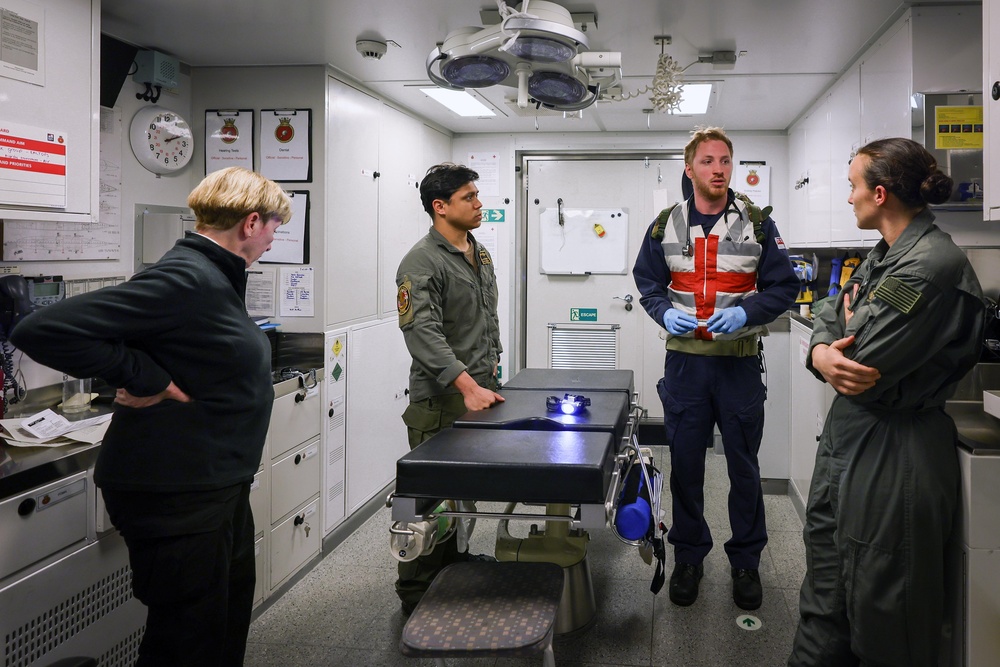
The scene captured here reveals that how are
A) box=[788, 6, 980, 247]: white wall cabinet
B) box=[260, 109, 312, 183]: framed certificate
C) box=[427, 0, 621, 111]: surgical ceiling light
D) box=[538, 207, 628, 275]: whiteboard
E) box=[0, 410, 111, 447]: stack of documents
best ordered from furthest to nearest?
box=[538, 207, 628, 275]: whiteboard
box=[260, 109, 312, 183]: framed certificate
box=[788, 6, 980, 247]: white wall cabinet
box=[427, 0, 621, 111]: surgical ceiling light
box=[0, 410, 111, 447]: stack of documents

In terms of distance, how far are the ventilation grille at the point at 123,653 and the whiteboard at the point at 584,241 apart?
3.66 meters

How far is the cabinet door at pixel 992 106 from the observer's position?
179 cm

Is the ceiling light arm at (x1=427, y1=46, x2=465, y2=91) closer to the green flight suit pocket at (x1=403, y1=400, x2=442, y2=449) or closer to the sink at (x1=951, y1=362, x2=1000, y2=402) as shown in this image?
the green flight suit pocket at (x1=403, y1=400, x2=442, y2=449)

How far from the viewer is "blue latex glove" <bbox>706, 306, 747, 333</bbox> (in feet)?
8.09

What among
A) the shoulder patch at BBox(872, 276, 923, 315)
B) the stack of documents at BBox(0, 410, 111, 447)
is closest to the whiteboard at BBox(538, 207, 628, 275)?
→ the shoulder patch at BBox(872, 276, 923, 315)

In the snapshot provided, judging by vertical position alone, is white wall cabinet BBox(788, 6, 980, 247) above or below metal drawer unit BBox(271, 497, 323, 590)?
above

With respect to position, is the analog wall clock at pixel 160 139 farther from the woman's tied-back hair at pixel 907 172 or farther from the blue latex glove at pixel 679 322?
the woman's tied-back hair at pixel 907 172

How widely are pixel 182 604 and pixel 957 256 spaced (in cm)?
202

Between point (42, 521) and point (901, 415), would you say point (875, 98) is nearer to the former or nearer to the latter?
point (901, 415)

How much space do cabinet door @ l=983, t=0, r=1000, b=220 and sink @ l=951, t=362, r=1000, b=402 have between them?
0.66 metres

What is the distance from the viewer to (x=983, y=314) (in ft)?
5.73

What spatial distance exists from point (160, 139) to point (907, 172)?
2.74 meters

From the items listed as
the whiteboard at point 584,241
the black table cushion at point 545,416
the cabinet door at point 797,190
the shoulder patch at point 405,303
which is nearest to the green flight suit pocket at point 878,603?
the black table cushion at point 545,416

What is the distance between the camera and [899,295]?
5.73 ft
